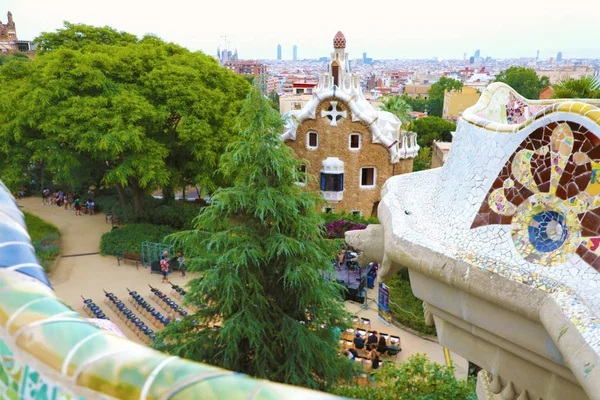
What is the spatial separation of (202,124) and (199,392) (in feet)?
59.9

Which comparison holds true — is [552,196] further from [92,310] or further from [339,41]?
[339,41]

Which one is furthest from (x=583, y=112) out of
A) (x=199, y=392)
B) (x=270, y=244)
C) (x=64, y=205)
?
(x=64, y=205)

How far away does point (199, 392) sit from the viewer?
1.22m

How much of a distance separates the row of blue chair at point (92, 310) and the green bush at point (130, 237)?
384 cm

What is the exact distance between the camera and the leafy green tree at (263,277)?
8102 millimetres

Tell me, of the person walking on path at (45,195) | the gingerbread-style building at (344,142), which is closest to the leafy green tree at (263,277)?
the gingerbread-style building at (344,142)

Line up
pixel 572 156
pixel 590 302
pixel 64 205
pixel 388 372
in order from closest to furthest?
pixel 590 302 < pixel 572 156 < pixel 388 372 < pixel 64 205

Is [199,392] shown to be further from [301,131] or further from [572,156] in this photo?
[301,131]

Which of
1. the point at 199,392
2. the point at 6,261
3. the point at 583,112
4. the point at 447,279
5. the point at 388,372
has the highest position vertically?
the point at 583,112

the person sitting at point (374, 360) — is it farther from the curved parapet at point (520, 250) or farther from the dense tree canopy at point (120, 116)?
the dense tree canopy at point (120, 116)

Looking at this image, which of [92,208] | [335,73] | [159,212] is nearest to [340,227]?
[335,73]

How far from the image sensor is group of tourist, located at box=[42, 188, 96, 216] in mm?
25078

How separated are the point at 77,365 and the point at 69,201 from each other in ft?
91.1

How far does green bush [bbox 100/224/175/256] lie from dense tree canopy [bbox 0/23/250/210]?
7.19 feet
